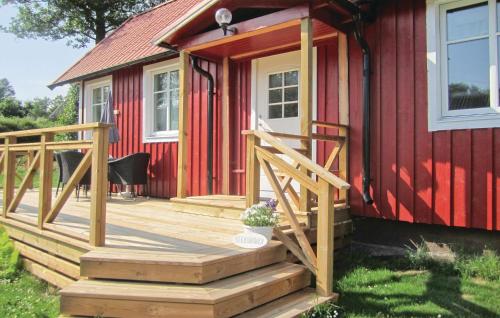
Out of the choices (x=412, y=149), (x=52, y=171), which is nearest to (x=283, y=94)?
(x=412, y=149)

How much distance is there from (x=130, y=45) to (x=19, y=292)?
233 inches

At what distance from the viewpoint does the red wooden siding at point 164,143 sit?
6844 mm

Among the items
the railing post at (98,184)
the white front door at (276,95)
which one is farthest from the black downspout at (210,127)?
the railing post at (98,184)

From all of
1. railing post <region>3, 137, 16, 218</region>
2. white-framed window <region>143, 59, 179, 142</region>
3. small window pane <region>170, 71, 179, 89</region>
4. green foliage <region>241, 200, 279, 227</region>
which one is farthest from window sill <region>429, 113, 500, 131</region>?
railing post <region>3, 137, 16, 218</region>

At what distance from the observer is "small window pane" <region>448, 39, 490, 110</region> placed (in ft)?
14.1

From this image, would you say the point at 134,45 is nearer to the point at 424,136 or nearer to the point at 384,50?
the point at 384,50

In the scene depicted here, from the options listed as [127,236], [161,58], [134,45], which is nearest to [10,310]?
[127,236]

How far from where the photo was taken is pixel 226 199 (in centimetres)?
567

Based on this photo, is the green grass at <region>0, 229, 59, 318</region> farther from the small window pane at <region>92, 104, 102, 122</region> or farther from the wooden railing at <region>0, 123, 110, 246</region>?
the small window pane at <region>92, 104, 102, 122</region>

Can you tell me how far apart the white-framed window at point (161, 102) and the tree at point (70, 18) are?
1304 cm

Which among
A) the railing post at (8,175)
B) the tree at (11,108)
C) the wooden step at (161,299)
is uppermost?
the tree at (11,108)

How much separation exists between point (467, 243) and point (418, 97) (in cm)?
163

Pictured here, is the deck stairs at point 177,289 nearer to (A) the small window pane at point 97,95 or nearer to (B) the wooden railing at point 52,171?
(B) the wooden railing at point 52,171

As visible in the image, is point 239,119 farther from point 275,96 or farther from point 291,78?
point 291,78
